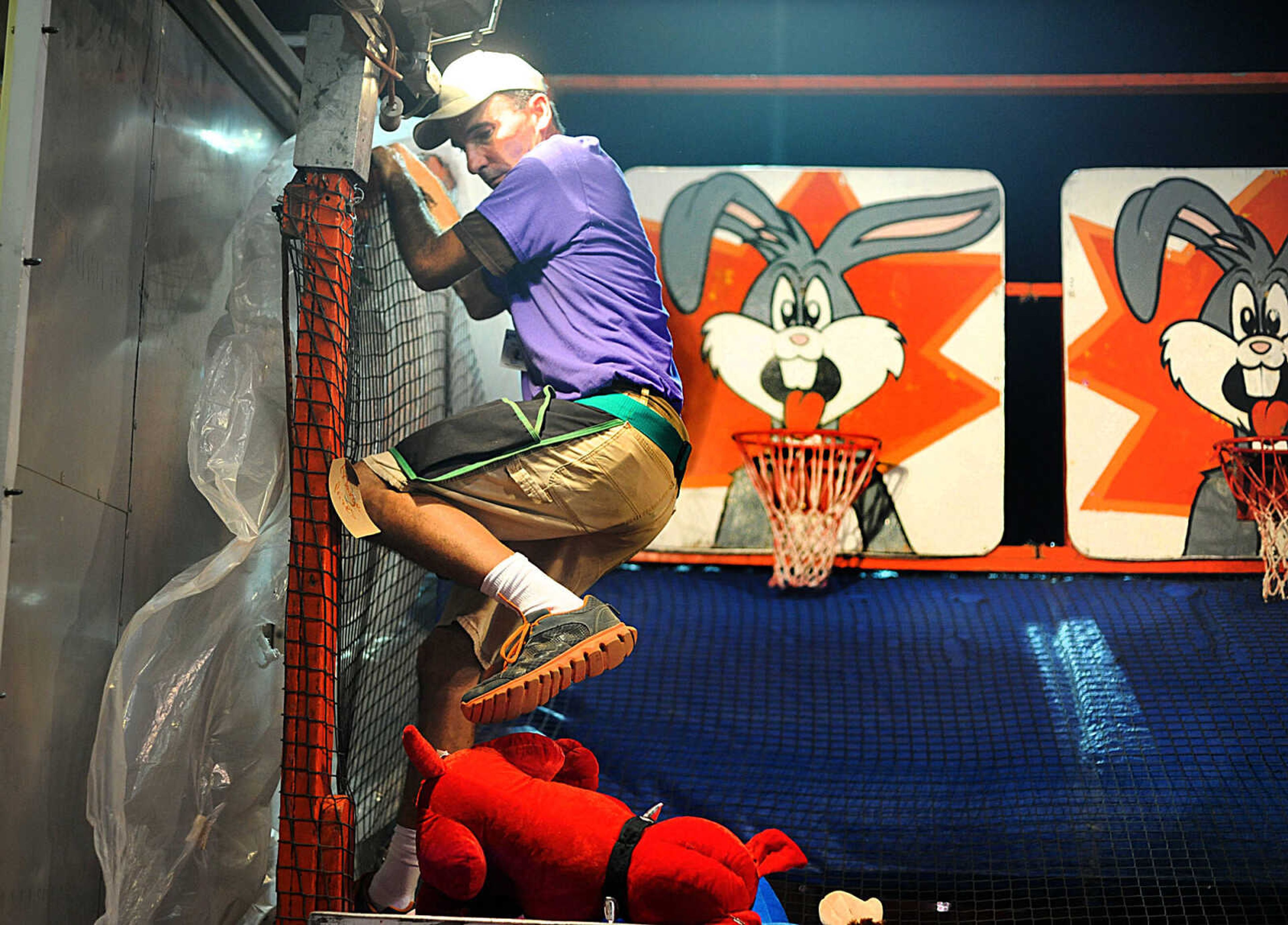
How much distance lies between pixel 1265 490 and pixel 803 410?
4.87ft

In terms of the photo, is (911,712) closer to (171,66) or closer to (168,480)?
(168,480)

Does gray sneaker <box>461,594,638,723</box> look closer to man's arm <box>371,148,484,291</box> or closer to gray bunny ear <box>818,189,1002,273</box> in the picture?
man's arm <box>371,148,484,291</box>

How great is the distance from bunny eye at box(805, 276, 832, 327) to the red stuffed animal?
248 centimetres

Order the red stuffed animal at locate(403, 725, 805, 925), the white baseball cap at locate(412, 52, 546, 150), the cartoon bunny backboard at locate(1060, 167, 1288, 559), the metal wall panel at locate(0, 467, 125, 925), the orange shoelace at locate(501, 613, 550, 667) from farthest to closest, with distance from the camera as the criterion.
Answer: the cartoon bunny backboard at locate(1060, 167, 1288, 559), the white baseball cap at locate(412, 52, 546, 150), the orange shoelace at locate(501, 613, 550, 667), the metal wall panel at locate(0, 467, 125, 925), the red stuffed animal at locate(403, 725, 805, 925)

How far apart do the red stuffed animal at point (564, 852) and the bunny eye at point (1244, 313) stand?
2.92 m

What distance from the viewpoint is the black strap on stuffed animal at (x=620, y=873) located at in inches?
68.4

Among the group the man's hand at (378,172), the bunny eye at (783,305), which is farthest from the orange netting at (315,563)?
the bunny eye at (783,305)

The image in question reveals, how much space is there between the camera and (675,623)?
142 inches

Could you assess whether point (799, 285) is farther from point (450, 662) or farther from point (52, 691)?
point (52, 691)

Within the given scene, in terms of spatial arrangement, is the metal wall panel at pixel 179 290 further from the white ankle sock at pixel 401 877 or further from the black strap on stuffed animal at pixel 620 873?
the black strap on stuffed animal at pixel 620 873

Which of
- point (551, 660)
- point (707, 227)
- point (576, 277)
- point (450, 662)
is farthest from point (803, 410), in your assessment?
point (551, 660)

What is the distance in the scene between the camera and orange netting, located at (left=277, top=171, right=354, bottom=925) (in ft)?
6.72

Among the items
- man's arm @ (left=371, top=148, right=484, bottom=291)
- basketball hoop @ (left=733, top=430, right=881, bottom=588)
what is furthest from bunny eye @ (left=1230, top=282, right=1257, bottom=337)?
man's arm @ (left=371, top=148, right=484, bottom=291)

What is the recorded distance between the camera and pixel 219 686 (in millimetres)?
2219
